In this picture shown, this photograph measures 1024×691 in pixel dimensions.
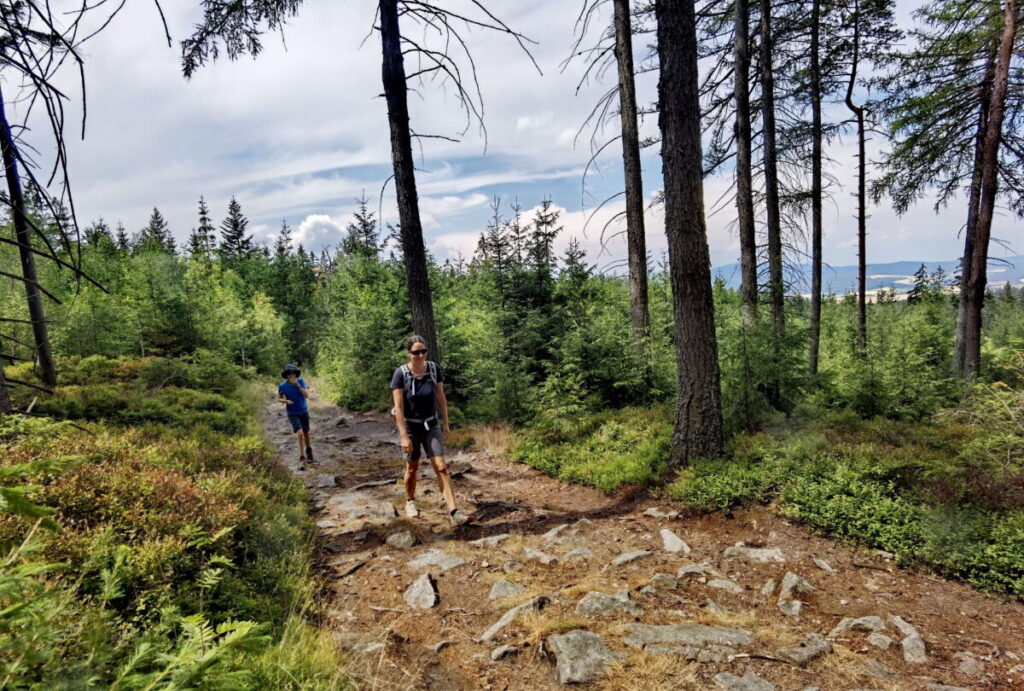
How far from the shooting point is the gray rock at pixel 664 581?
4519 mm

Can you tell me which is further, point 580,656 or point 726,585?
point 726,585

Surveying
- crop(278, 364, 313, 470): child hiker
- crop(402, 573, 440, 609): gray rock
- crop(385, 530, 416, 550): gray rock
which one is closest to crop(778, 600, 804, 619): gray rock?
crop(402, 573, 440, 609): gray rock

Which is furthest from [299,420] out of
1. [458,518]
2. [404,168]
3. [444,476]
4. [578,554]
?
[578,554]

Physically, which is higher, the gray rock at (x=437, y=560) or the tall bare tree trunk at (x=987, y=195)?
the tall bare tree trunk at (x=987, y=195)

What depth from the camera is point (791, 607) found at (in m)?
4.16

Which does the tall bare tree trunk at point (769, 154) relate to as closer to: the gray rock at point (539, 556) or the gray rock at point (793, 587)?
the gray rock at point (793, 587)

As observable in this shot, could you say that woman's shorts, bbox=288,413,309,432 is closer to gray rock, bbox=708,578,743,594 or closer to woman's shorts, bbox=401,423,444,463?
woman's shorts, bbox=401,423,444,463

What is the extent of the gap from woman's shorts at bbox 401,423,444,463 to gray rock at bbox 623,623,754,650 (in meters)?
3.34

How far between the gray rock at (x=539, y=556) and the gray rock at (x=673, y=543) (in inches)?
51.3

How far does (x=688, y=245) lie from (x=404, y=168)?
489 cm

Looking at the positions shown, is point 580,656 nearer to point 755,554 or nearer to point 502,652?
point 502,652

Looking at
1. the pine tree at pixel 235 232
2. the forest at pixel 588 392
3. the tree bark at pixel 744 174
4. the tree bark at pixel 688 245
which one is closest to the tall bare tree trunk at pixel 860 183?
the forest at pixel 588 392

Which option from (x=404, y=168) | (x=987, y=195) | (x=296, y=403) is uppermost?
(x=404, y=168)

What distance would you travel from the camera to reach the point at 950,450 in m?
6.49
